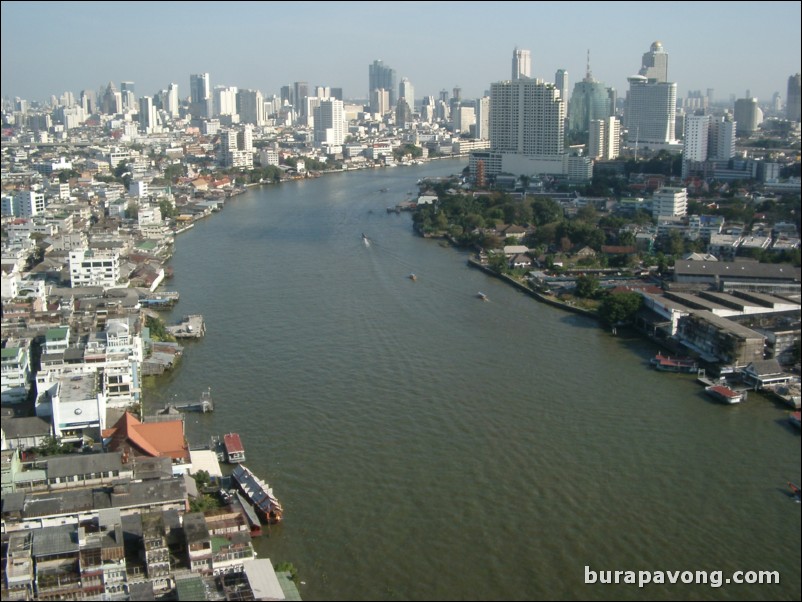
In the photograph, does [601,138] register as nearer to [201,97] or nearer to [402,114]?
[402,114]

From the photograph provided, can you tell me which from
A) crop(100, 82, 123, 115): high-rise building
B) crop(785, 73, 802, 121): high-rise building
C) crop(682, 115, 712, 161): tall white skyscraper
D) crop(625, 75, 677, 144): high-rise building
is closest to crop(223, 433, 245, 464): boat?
crop(785, 73, 802, 121): high-rise building

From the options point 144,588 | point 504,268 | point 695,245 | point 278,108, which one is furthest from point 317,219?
point 278,108

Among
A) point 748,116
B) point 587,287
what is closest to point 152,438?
point 587,287

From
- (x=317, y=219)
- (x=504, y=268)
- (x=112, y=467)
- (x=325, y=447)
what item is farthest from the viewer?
(x=317, y=219)

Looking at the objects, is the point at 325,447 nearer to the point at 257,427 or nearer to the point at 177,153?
the point at 257,427

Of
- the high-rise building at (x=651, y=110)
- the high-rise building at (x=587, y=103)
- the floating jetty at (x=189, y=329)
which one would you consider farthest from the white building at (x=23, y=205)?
the high-rise building at (x=587, y=103)

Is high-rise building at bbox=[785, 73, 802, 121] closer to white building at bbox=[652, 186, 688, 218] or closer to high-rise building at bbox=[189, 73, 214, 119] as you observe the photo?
white building at bbox=[652, 186, 688, 218]

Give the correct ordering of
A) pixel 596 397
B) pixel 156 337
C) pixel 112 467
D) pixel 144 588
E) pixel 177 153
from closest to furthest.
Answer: pixel 144 588
pixel 112 467
pixel 596 397
pixel 156 337
pixel 177 153
